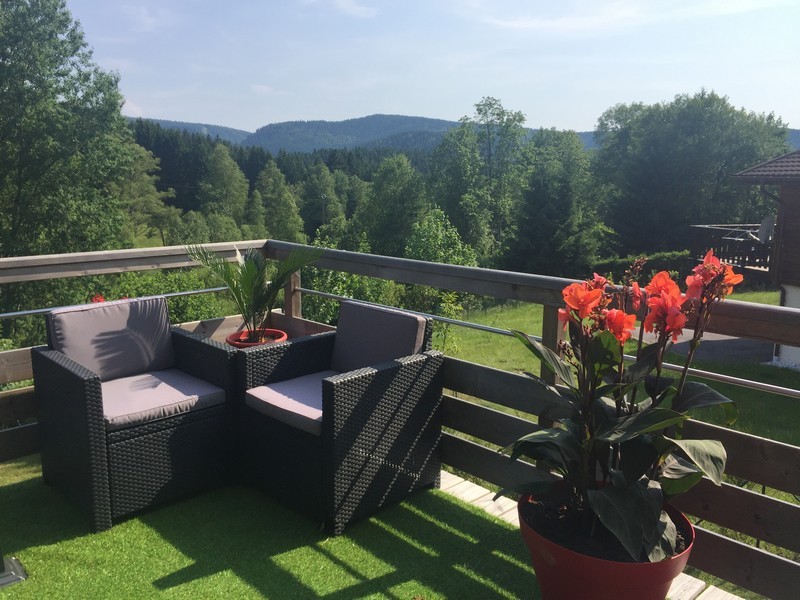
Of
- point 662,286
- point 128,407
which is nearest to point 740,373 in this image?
point 662,286

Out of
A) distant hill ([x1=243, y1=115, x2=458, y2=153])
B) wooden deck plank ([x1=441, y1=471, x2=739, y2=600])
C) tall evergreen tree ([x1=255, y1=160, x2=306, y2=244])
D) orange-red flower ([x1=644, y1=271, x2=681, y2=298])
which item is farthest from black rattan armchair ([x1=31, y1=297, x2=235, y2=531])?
distant hill ([x1=243, y1=115, x2=458, y2=153])

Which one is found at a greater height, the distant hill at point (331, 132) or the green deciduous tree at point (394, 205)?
the distant hill at point (331, 132)

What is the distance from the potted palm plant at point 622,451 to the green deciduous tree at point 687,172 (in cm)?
3125

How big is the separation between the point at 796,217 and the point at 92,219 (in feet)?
60.7

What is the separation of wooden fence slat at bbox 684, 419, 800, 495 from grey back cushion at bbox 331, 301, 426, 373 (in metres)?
1.21

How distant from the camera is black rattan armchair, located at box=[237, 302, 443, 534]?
2580 mm

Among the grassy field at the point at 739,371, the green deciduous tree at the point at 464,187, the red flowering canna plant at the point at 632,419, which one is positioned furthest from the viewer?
the green deciduous tree at the point at 464,187

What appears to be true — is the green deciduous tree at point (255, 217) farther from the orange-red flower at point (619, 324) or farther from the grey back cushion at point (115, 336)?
the orange-red flower at point (619, 324)

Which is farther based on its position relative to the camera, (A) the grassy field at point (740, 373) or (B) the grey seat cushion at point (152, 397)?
(A) the grassy field at point (740, 373)

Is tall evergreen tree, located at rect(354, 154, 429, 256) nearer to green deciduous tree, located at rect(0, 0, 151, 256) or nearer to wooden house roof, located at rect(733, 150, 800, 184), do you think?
green deciduous tree, located at rect(0, 0, 151, 256)

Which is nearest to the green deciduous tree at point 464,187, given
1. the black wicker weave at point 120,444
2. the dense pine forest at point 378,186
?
the dense pine forest at point 378,186

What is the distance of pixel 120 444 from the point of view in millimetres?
2611

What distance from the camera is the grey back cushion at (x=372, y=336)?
9.63 feet

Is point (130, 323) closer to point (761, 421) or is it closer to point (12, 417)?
point (12, 417)
